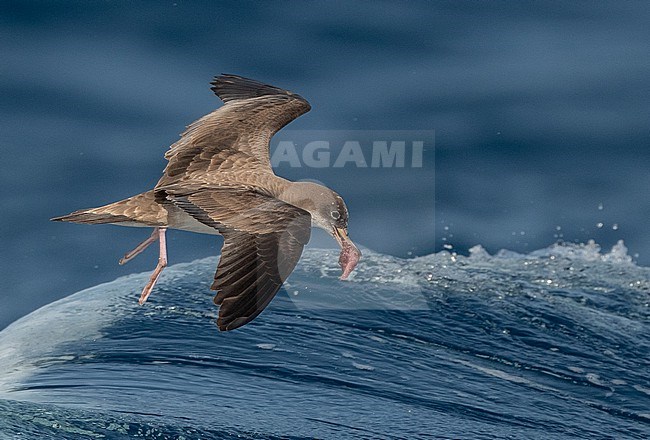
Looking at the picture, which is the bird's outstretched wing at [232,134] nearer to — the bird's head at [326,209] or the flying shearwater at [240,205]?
the flying shearwater at [240,205]

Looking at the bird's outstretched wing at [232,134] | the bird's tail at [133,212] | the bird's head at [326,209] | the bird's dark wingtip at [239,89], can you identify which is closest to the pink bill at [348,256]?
the bird's head at [326,209]

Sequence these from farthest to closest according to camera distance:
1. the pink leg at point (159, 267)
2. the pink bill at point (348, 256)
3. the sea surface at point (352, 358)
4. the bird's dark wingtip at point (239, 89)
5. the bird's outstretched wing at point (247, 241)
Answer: the bird's dark wingtip at point (239, 89) → the pink leg at point (159, 267) → the pink bill at point (348, 256) → the sea surface at point (352, 358) → the bird's outstretched wing at point (247, 241)

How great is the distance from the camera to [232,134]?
8008mm

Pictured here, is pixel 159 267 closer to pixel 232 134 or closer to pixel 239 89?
pixel 232 134

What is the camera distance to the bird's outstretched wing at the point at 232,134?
24.9ft

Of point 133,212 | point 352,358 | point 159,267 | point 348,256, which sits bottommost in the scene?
point 352,358

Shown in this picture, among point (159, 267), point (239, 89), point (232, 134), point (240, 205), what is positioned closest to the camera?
point (240, 205)

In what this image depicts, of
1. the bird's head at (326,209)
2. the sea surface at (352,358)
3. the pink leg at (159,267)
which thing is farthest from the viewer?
the pink leg at (159,267)

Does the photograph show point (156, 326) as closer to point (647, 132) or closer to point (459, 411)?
point (459, 411)

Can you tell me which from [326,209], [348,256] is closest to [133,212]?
[326,209]

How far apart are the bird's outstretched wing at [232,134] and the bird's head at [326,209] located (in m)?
0.39

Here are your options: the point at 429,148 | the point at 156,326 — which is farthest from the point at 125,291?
the point at 429,148

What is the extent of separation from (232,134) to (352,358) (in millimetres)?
1823

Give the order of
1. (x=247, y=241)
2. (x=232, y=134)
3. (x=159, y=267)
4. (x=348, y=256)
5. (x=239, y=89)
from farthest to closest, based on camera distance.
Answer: (x=239, y=89), (x=232, y=134), (x=159, y=267), (x=348, y=256), (x=247, y=241)
